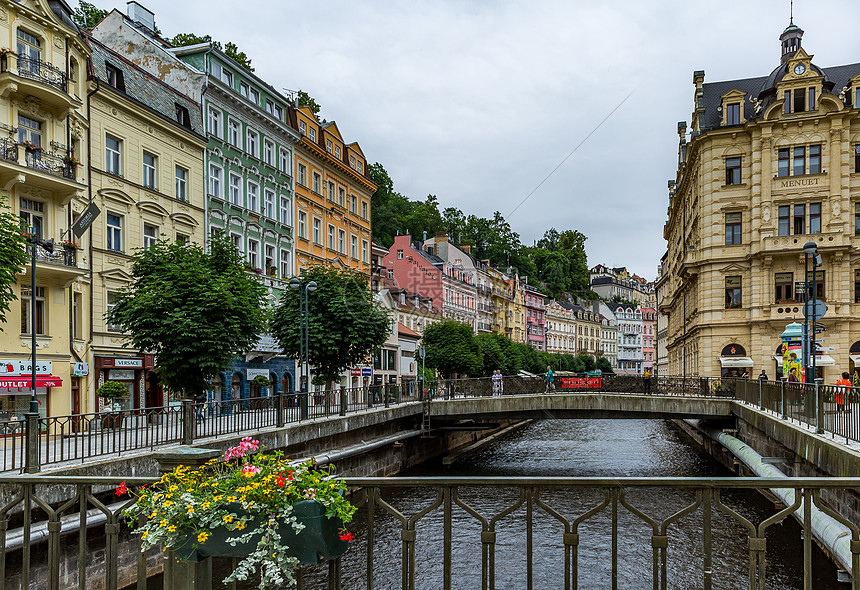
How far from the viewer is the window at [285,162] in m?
39.8

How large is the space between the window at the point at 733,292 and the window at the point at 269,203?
1001 inches

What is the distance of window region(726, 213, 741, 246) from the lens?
40.7 meters

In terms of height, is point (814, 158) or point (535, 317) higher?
point (814, 158)

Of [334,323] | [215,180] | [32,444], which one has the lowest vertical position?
[32,444]

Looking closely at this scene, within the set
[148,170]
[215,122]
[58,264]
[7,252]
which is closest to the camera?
[7,252]

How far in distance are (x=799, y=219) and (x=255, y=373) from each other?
29.6 meters

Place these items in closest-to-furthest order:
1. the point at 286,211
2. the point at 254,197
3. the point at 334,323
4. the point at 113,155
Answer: the point at 113,155 < the point at 334,323 < the point at 254,197 < the point at 286,211

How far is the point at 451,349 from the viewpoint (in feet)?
192

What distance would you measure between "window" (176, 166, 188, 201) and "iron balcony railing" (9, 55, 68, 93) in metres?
8.14

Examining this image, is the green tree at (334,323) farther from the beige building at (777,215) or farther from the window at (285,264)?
the beige building at (777,215)

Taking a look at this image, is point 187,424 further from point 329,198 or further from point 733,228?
point 733,228

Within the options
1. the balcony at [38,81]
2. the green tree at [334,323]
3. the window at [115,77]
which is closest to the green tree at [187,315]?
the balcony at [38,81]

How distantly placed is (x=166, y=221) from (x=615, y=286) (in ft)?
519

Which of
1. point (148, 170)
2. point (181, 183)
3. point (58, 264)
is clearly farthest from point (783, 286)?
point (58, 264)
